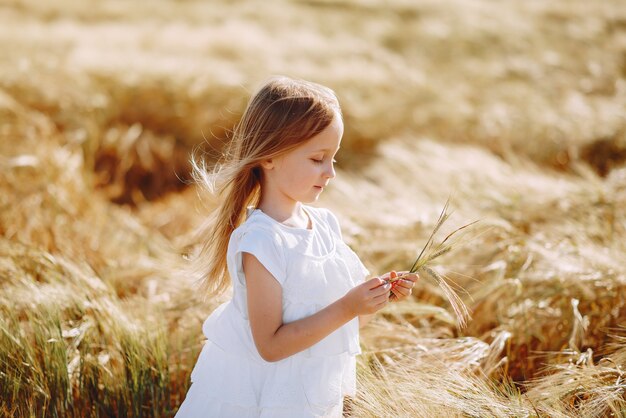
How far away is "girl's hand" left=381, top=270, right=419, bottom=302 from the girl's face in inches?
10.9

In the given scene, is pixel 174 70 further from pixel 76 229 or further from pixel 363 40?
pixel 363 40

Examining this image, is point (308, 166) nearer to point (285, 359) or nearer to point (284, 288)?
point (284, 288)

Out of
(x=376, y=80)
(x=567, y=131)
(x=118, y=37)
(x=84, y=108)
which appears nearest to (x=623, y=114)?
(x=567, y=131)

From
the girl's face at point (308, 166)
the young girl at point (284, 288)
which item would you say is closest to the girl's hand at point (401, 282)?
the young girl at point (284, 288)

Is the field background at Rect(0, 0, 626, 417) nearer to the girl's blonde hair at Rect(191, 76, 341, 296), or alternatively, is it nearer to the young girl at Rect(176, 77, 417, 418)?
the young girl at Rect(176, 77, 417, 418)

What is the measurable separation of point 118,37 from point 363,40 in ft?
9.87

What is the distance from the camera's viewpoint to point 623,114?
412cm

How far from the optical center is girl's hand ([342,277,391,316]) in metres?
1.44

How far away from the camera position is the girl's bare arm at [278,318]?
1.46 m

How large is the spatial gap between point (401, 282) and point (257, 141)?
504 mm

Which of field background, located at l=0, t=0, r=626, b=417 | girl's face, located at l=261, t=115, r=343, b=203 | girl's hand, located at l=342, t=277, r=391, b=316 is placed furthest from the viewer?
field background, located at l=0, t=0, r=626, b=417

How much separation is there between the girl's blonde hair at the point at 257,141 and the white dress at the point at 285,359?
11 cm

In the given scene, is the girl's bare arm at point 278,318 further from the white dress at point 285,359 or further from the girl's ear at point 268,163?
the girl's ear at point 268,163

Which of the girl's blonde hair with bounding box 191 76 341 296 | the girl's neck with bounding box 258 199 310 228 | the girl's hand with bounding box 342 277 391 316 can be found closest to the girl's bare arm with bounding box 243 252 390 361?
the girl's hand with bounding box 342 277 391 316
